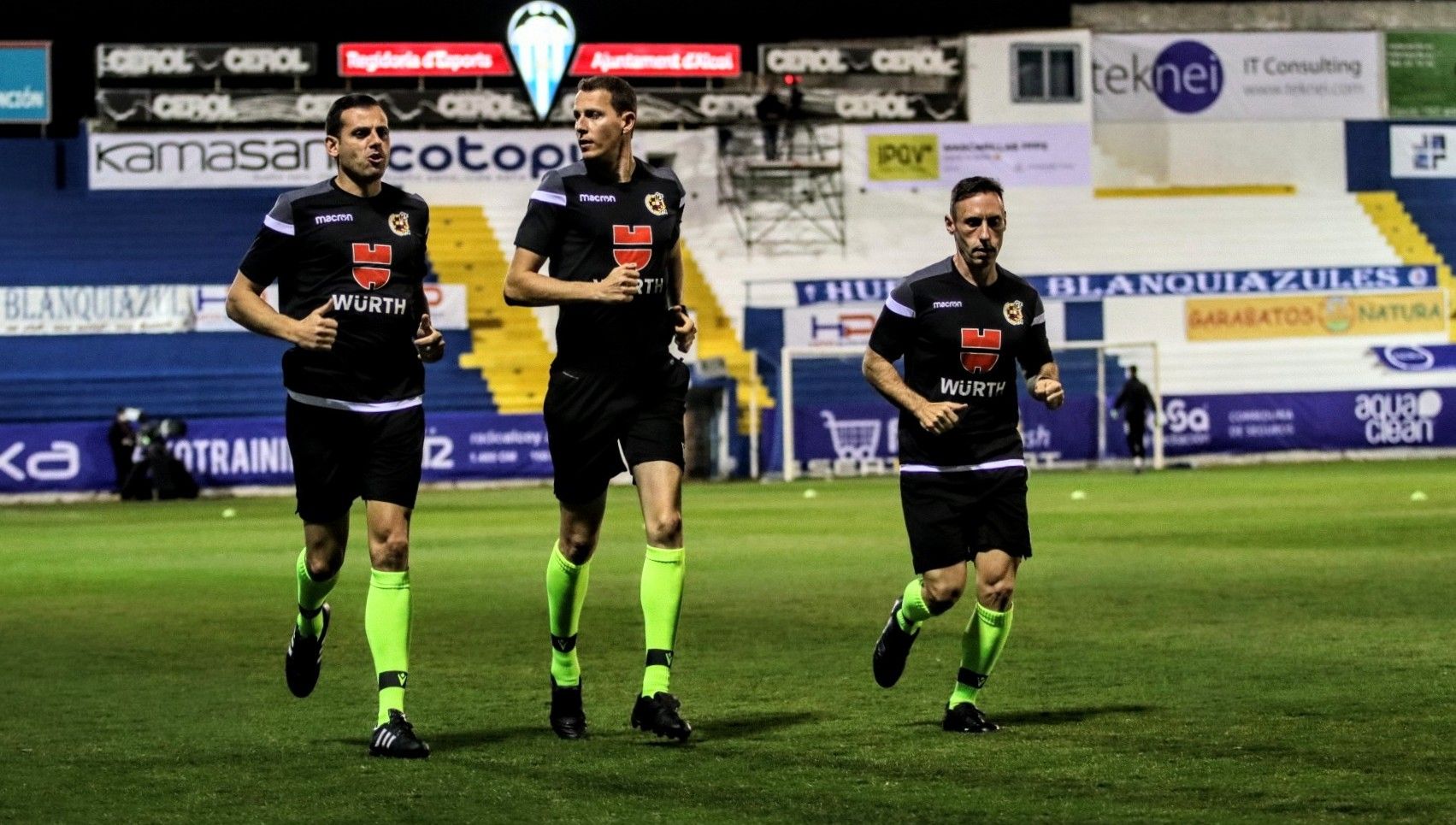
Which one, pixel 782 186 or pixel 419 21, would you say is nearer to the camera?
pixel 782 186

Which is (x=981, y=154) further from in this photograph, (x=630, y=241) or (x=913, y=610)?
(x=630, y=241)

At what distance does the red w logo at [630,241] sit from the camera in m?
7.81

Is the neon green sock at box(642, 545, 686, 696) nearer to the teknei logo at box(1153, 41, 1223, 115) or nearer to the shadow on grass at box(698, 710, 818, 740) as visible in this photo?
the shadow on grass at box(698, 710, 818, 740)

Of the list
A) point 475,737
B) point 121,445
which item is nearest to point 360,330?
point 475,737

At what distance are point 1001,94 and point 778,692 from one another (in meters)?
37.5

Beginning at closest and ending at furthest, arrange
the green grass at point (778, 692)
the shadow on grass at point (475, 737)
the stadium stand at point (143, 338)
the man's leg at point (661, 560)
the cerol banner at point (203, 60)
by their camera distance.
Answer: the green grass at point (778, 692)
the shadow on grass at point (475, 737)
the man's leg at point (661, 560)
the stadium stand at point (143, 338)
the cerol banner at point (203, 60)

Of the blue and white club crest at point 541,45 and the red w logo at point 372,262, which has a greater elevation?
the blue and white club crest at point 541,45

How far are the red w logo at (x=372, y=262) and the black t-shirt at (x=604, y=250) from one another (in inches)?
18.8

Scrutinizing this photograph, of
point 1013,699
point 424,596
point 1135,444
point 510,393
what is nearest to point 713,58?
point 510,393

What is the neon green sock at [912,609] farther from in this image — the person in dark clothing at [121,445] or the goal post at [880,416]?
the person in dark clothing at [121,445]

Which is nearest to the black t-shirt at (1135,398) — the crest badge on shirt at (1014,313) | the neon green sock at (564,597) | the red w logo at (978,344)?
the crest badge on shirt at (1014,313)

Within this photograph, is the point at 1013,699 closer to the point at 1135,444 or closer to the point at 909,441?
the point at 909,441

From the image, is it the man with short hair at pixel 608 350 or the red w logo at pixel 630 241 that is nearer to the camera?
the man with short hair at pixel 608 350

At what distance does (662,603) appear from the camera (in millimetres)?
7652
